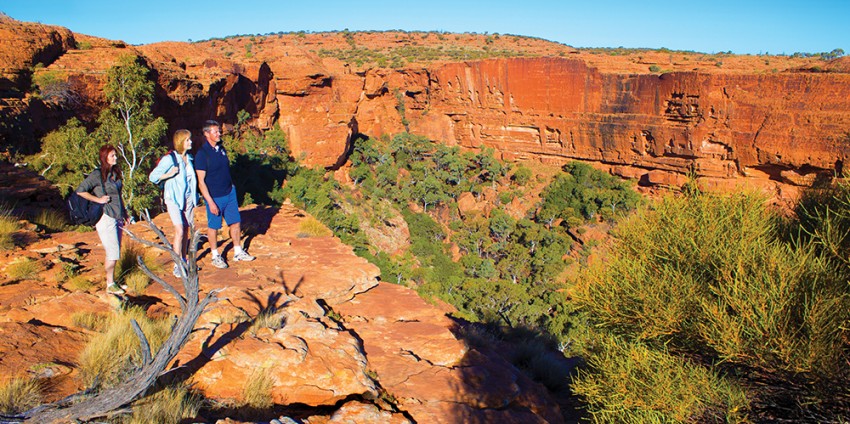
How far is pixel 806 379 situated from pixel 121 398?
15.2 ft

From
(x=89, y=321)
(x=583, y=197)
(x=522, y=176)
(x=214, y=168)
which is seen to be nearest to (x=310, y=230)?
(x=214, y=168)

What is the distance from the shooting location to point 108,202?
411 cm

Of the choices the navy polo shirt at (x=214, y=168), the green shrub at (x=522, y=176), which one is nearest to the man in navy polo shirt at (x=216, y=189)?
the navy polo shirt at (x=214, y=168)

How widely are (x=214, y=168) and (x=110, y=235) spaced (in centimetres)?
127

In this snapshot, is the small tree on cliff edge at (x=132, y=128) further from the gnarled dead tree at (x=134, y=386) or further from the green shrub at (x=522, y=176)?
the green shrub at (x=522, y=176)

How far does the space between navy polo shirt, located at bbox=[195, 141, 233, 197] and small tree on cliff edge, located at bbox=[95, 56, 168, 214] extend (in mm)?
4964

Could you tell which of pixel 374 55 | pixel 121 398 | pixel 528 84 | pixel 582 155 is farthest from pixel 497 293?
pixel 374 55

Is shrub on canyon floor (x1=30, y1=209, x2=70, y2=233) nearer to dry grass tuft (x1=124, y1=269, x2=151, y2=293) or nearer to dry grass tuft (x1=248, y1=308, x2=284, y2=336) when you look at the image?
dry grass tuft (x1=124, y1=269, x2=151, y2=293)

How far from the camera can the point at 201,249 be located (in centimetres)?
567

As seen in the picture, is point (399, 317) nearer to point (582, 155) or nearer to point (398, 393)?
point (398, 393)

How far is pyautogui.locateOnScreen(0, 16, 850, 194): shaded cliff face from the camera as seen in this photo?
1789 centimetres

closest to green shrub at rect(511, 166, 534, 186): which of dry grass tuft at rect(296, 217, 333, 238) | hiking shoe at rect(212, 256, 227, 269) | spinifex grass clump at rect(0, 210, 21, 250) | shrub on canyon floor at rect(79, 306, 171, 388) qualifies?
dry grass tuft at rect(296, 217, 333, 238)

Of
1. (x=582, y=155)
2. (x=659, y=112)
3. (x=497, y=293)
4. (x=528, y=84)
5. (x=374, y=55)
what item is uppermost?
(x=374, y=55)

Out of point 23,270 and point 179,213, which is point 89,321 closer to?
point 23,270
